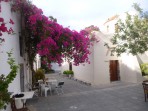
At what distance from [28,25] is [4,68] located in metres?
4.96

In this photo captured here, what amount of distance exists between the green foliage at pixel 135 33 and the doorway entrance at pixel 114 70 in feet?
14.8

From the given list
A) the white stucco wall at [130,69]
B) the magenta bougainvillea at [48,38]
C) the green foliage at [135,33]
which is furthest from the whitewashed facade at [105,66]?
the magenta bougainvillea at [48,38]

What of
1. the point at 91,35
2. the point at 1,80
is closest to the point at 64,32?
the point at 91,35

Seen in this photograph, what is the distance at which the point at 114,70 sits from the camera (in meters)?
20.3

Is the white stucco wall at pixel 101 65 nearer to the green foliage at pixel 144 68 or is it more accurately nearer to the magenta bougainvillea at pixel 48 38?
the green foliage at pixel 144 68

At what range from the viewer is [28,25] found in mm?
11898

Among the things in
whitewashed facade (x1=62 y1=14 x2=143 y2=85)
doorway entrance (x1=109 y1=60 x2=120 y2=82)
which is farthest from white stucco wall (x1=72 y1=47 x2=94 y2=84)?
doorway entrance (x1=109 y1=60 x2=120 y2=82)

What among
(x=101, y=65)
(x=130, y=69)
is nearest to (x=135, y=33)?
(x=101, y=65)

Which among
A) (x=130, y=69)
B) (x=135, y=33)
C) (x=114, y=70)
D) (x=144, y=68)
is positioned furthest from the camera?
(x=114, y=70)

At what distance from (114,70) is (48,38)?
1105cm

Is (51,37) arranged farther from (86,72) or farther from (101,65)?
(86,72)

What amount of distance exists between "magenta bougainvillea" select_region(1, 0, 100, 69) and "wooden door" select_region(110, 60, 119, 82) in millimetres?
7413

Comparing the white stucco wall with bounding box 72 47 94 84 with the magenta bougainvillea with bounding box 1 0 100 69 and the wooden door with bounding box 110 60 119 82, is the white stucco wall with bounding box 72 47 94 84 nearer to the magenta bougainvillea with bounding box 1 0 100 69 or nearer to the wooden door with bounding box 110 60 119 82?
the wooden door with bounding box 110 60 119 82

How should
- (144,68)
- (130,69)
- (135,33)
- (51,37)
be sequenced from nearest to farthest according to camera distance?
(51,37) → (135,33) → (144,68) → (130,69)
